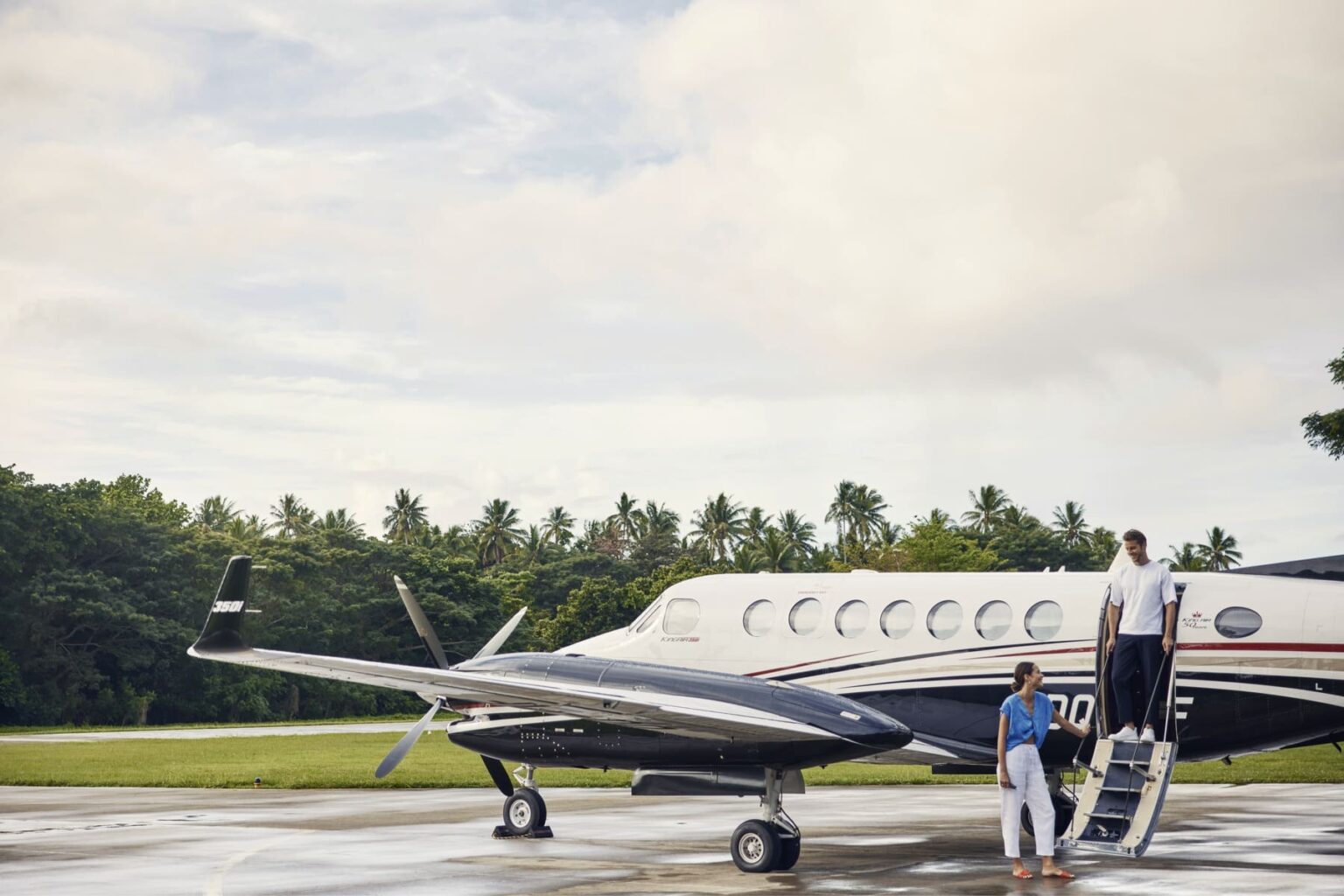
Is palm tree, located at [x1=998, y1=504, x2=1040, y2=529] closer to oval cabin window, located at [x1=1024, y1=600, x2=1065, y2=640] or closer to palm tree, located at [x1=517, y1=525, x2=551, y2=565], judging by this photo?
palm tree, located at [x1=517, y1=525, x2=551, y2=565]

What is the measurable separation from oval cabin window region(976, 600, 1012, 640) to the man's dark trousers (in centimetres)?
251

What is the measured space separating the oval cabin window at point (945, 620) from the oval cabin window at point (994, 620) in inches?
9.5

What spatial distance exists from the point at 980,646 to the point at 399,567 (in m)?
66.3

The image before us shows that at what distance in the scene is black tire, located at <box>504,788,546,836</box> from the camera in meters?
17.4

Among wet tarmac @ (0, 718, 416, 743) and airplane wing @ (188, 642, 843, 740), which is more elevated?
airplane wing @ (188, 642, 843, 740)

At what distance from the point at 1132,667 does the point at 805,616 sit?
456 centimetres

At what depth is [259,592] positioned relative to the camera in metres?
73.8

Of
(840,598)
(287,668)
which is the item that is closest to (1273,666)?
(840,598)

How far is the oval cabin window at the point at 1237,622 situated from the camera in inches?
593

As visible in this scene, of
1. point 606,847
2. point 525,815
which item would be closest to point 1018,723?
point 606,847

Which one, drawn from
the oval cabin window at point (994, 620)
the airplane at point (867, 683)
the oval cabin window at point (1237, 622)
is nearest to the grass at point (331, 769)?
the airplane at point (867, 683)

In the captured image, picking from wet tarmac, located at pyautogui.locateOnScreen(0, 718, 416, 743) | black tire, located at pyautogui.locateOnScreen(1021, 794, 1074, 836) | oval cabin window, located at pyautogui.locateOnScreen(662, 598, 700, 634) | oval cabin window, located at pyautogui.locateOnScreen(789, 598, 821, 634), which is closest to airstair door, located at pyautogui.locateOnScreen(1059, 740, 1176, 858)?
black tire, located at pyautogui.locateOnScreen(1021, 794, 1074, 836)

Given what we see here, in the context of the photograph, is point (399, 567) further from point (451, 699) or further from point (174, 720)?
point (451, 699)

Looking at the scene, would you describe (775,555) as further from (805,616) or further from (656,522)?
(805,616)
